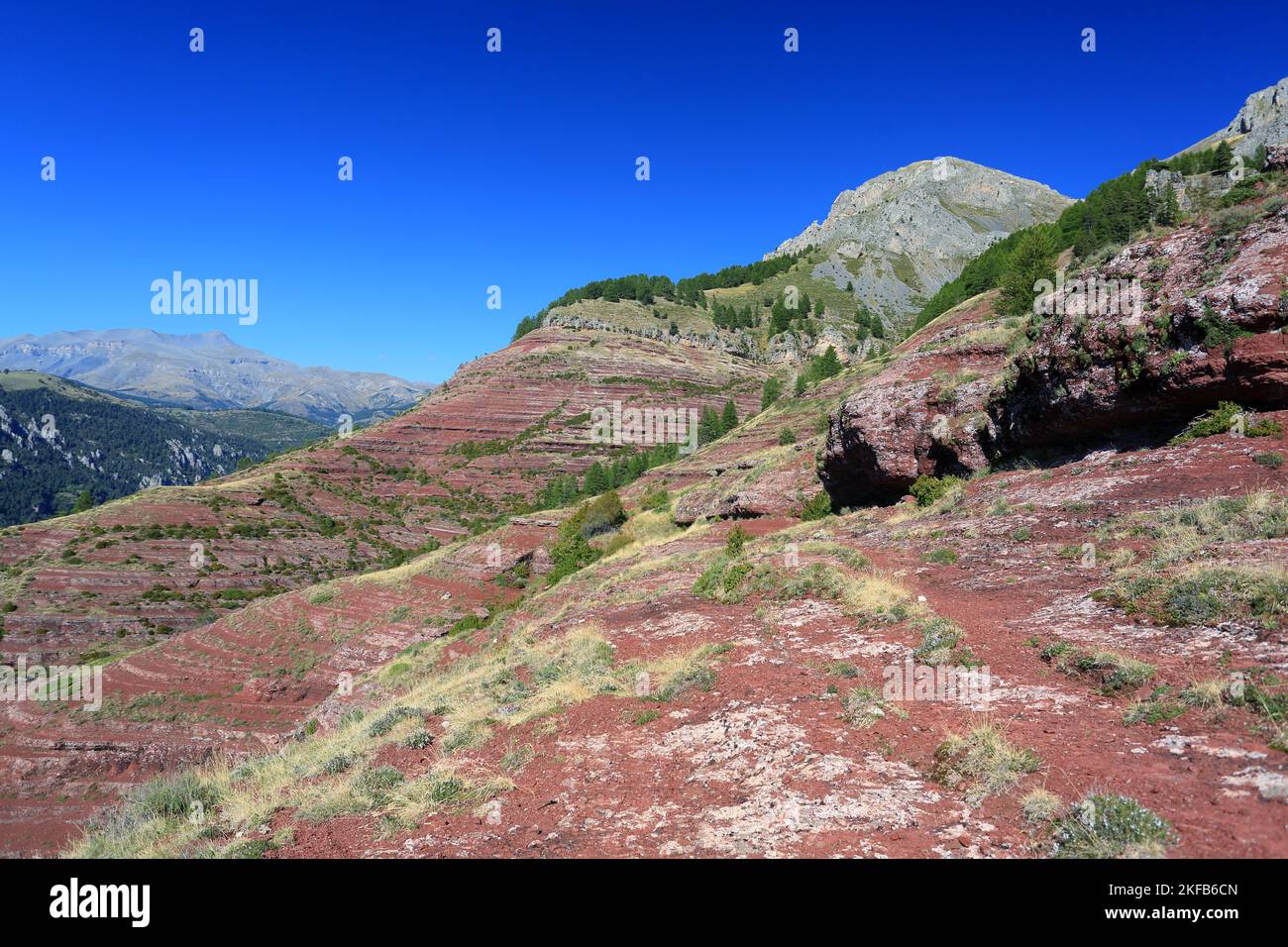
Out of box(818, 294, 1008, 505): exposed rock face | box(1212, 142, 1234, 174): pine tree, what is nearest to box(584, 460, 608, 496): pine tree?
box(818, 294, 1008, 505): exposed rock face

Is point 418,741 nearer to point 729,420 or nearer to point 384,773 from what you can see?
point 384,773

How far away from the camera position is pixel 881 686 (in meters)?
8.75

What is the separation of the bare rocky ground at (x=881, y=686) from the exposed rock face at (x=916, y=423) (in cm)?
16

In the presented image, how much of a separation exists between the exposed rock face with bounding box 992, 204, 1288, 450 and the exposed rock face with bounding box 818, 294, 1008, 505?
267 cm

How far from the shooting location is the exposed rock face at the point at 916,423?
21875mm

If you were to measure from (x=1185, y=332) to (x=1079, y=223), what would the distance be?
261 ft

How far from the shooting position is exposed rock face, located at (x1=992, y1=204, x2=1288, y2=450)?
42.6 ft

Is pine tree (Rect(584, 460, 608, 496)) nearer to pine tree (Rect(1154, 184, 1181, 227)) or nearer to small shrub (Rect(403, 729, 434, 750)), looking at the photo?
pine tree (Rect(1154, 184, 1181, 227))

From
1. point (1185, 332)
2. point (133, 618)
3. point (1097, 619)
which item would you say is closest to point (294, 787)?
point (1097, 619)

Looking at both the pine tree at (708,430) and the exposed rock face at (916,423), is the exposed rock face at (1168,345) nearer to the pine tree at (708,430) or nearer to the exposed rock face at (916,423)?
the exposed rock face at (916,423)

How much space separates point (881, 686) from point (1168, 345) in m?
12.8

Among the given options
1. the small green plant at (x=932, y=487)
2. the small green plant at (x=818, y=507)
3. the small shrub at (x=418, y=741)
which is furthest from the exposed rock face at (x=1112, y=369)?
the small shrub at (x=418, y=741)

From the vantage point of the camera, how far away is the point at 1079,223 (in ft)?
246
